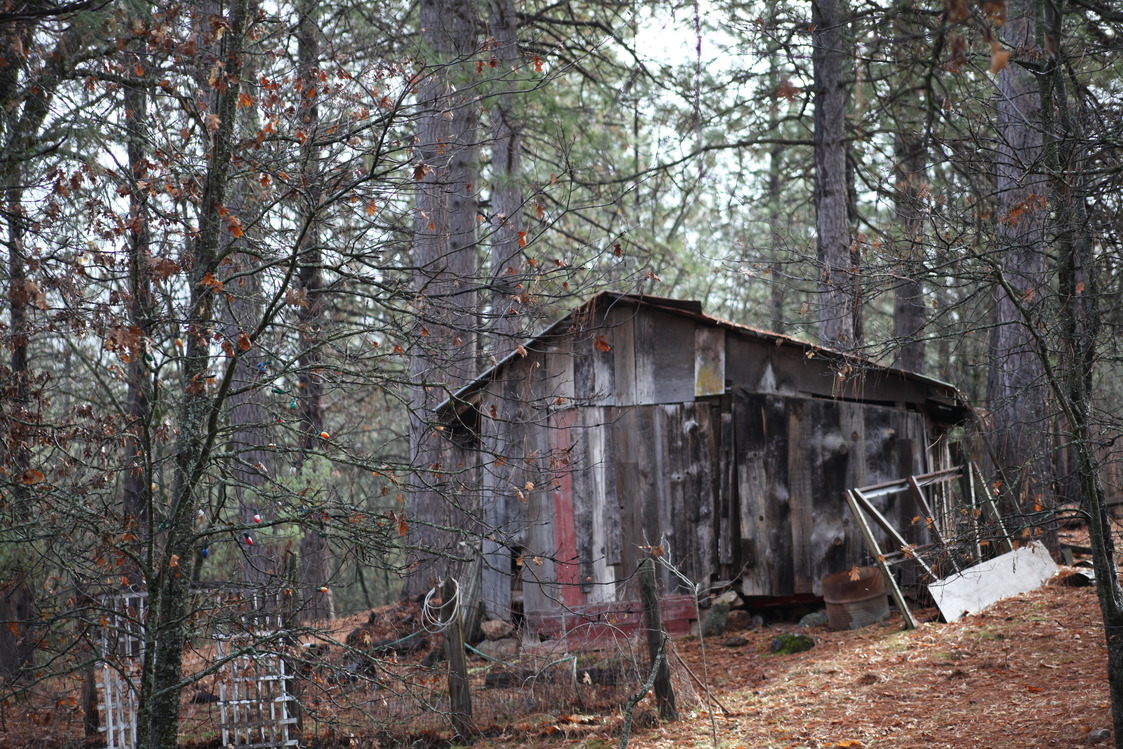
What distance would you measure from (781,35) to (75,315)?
1258 centimetres

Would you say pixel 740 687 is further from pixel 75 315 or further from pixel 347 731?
pixel 75 315

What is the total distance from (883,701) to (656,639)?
2.13 meters

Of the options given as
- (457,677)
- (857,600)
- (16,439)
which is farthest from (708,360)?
(16,439)

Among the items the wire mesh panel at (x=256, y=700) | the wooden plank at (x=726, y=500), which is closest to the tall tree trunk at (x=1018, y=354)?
the wooden plank at (x=726, y=500)

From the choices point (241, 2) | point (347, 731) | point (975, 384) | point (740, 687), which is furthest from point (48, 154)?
point (975, 384)

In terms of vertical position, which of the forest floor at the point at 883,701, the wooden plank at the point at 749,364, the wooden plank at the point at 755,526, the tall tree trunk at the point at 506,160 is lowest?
the forest floor at the point at 883,701

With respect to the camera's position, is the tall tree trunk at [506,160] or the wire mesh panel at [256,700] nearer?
the wire mesh panel at [256,700]

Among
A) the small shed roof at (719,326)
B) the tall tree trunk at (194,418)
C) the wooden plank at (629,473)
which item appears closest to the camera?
the tall tree trunk at (194,418)

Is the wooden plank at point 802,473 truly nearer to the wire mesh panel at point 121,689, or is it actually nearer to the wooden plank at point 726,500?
the wooden plank at point 726,500

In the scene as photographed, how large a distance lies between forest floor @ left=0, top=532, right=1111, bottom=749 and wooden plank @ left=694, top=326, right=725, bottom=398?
Answer: 335 cm

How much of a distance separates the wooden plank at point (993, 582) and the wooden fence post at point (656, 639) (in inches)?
149

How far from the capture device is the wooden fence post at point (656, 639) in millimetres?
8102

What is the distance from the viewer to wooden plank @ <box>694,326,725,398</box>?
11688mm

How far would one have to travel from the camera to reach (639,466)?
38.8ft
